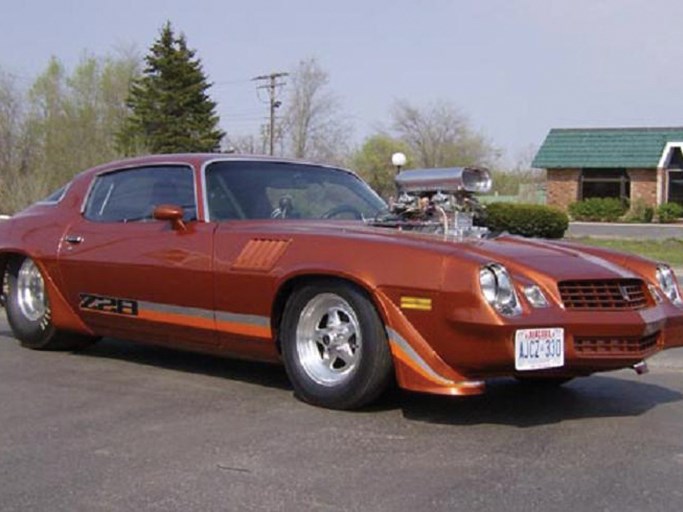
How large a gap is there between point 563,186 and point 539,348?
41176 millimetres

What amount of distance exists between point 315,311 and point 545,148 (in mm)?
41452

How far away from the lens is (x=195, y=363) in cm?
684

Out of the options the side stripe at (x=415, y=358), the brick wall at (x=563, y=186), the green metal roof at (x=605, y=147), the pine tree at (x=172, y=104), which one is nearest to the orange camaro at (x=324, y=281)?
the side stripe at (x=415, y=358)

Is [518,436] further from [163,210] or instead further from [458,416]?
[163,210]

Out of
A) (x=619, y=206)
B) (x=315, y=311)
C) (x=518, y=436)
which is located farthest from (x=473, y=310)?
(x=619, y=206)

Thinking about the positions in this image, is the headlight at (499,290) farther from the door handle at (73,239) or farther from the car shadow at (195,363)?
the door handle at (73,239)

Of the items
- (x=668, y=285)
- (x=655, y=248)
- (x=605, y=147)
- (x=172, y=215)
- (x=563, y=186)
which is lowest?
(x=655, y=248)

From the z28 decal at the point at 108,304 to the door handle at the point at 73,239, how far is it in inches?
14.8

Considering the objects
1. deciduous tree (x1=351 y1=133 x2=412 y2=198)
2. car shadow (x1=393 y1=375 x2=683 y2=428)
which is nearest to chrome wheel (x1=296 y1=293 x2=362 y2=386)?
car shadow (x1=393 y1=375 x2=683 y2=428)

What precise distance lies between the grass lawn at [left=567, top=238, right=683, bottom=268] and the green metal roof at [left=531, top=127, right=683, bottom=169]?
17.2 meters

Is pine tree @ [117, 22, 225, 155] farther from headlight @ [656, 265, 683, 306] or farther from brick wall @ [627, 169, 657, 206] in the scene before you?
headlight @ [656, 265, 683, 306]

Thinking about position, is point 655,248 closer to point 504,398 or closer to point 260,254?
point 504,398

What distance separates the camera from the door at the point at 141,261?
5.94 meters

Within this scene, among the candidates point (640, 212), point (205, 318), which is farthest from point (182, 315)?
point (640, 212)
